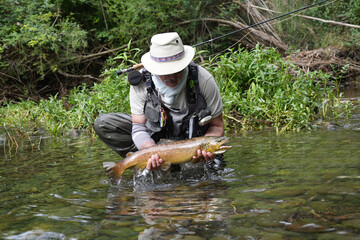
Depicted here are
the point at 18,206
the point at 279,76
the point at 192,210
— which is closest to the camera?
the point at 192,210

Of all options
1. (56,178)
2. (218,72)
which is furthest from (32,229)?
(218,72)

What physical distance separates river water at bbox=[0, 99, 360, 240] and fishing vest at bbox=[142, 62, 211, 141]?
44 cm

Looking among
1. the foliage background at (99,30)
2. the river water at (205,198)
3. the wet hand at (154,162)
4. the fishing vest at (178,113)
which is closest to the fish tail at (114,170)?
the river water at (205,198)

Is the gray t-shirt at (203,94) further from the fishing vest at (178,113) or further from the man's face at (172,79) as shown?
the man's face at (172,79)

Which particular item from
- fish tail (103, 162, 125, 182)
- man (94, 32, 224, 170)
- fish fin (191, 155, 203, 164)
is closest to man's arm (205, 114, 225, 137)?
man (94, 32, 224, 170)

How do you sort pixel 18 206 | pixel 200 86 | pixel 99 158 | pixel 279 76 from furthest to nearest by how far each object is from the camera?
pixel 279 76
pixel 99 158
pixel 200 86
pixel 18 206

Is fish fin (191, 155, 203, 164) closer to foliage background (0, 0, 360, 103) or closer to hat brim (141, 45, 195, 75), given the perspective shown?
hat brim (141, 45, 195, 75)

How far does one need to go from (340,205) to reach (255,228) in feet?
2.21

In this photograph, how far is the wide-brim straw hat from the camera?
3816mm

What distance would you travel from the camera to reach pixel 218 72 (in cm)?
772

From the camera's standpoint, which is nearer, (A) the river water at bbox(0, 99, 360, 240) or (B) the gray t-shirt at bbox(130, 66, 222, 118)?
(A) the river water at bbox(0, 99, 360, 240)

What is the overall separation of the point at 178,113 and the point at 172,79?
445mm

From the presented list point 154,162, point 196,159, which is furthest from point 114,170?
point 196,159

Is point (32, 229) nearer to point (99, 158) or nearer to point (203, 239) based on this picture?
point (203, 239)
